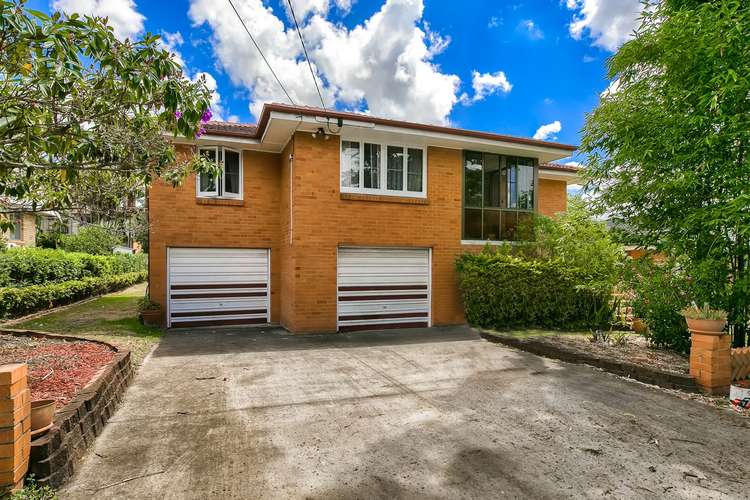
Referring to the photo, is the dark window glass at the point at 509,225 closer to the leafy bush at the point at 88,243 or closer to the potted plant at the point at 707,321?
the potted plant at the point at 707,321

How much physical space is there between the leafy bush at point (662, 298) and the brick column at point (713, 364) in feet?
3.78

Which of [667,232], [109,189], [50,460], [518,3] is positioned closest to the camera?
[50,460]

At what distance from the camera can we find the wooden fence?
5371 mm

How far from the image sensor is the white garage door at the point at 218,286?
10023 millimetres

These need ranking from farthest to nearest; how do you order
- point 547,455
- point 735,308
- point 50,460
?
point 735,308
point 547,455
point 50,460

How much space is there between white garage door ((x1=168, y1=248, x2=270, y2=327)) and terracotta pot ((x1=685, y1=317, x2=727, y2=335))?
9.14 metres

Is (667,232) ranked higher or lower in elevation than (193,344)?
higher

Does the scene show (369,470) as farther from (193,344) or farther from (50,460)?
(193,344)

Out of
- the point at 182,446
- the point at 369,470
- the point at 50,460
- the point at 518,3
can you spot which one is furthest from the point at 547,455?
the point at 518,3

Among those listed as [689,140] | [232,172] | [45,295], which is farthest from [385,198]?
[45,295]

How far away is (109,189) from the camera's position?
554 cm

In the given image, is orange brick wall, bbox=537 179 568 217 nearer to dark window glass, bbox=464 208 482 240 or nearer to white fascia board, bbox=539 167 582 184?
white fascia board, bbox=539 167 582 184

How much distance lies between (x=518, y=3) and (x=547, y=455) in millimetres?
8989

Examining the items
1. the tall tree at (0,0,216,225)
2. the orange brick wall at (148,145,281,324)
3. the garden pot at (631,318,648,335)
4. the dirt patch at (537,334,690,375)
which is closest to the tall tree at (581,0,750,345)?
the dirt patch at (537,334,690,375)
